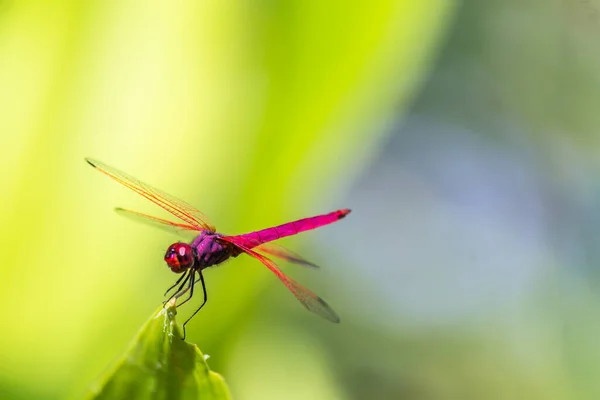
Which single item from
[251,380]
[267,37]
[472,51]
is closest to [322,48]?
[267,37]

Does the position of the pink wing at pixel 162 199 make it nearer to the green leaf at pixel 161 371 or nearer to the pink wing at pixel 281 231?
the pink wing at pixel 281 231

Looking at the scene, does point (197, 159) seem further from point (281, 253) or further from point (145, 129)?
point (281, 253)

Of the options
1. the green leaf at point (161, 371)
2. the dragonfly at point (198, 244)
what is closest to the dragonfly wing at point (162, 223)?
the dragonfly at point (198, 244)

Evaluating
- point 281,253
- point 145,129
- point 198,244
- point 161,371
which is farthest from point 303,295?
point 161,371

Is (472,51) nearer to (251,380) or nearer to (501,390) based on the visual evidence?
(501,390)

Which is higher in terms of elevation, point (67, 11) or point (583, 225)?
point (583, 225)

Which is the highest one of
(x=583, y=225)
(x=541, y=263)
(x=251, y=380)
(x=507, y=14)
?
(x=507, y=14)
